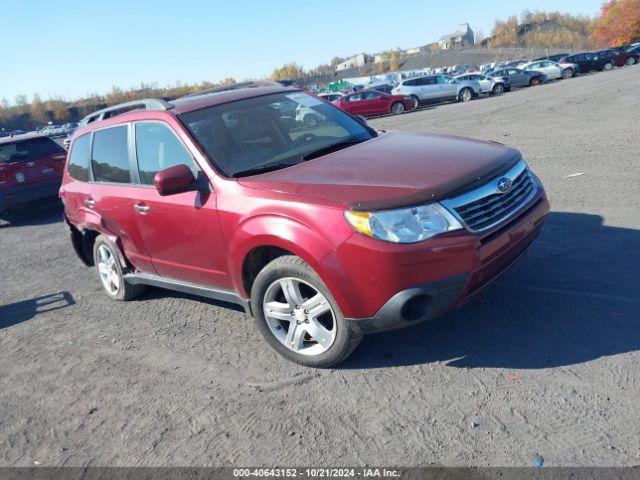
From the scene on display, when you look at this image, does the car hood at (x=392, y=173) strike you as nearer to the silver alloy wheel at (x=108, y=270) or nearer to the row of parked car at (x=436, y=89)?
the silver alloy wheel at (x=108, y=270)

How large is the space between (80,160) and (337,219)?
3.74 m

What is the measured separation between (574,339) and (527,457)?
4.08ft

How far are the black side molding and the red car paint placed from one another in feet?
0.16

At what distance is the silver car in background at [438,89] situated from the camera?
104 feet

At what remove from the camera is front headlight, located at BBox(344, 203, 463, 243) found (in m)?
3.27

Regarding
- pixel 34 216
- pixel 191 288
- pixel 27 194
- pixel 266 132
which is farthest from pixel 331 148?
pixel 34 216

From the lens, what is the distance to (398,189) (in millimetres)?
3389

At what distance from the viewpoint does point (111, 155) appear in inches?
208

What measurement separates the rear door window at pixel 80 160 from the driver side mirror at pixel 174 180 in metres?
2.09

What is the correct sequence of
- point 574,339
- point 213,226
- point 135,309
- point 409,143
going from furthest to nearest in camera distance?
1. point 135,309
2. point 409,143
3. point 213,226
4. point 574,339

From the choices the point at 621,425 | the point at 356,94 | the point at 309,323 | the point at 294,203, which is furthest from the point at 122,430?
the point at 356,94

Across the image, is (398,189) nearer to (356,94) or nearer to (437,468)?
(437,468)

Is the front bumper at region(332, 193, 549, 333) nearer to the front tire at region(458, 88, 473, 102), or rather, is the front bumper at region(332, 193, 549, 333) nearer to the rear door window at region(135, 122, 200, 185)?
the rear door window at region(135, 122, 200, 185)

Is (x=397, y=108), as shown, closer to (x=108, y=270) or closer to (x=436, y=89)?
(x=436, y=89)
